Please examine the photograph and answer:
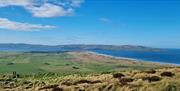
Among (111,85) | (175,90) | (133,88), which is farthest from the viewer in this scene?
(111,85)

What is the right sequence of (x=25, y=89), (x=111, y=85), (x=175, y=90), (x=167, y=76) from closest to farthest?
(x=175, y=90) < (x=111, y=85) < (x=167, y=76) < (x=25, y=89)

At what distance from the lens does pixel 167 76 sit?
3269cm

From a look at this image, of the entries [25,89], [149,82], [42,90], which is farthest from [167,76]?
[25,89]

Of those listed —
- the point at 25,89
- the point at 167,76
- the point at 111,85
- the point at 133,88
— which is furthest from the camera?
the point at 25,89

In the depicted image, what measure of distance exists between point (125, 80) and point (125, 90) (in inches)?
155

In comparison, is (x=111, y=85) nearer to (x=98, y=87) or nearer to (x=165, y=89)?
(x=98, y=87)

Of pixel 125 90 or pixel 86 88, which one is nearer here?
pixel 125 90

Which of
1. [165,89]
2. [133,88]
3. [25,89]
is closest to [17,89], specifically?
[25,89]

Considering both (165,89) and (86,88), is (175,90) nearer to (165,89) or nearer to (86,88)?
(165,89)

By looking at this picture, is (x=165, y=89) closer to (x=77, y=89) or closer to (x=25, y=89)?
(x=77, y=89)

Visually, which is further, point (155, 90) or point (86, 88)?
point (86, 88)

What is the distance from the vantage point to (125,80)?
31.7 m

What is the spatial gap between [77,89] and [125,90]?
5.16 meters

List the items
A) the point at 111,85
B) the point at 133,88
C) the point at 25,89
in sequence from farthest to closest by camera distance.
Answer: the point at 25,89, the point at 111,85, the point at 133,88
